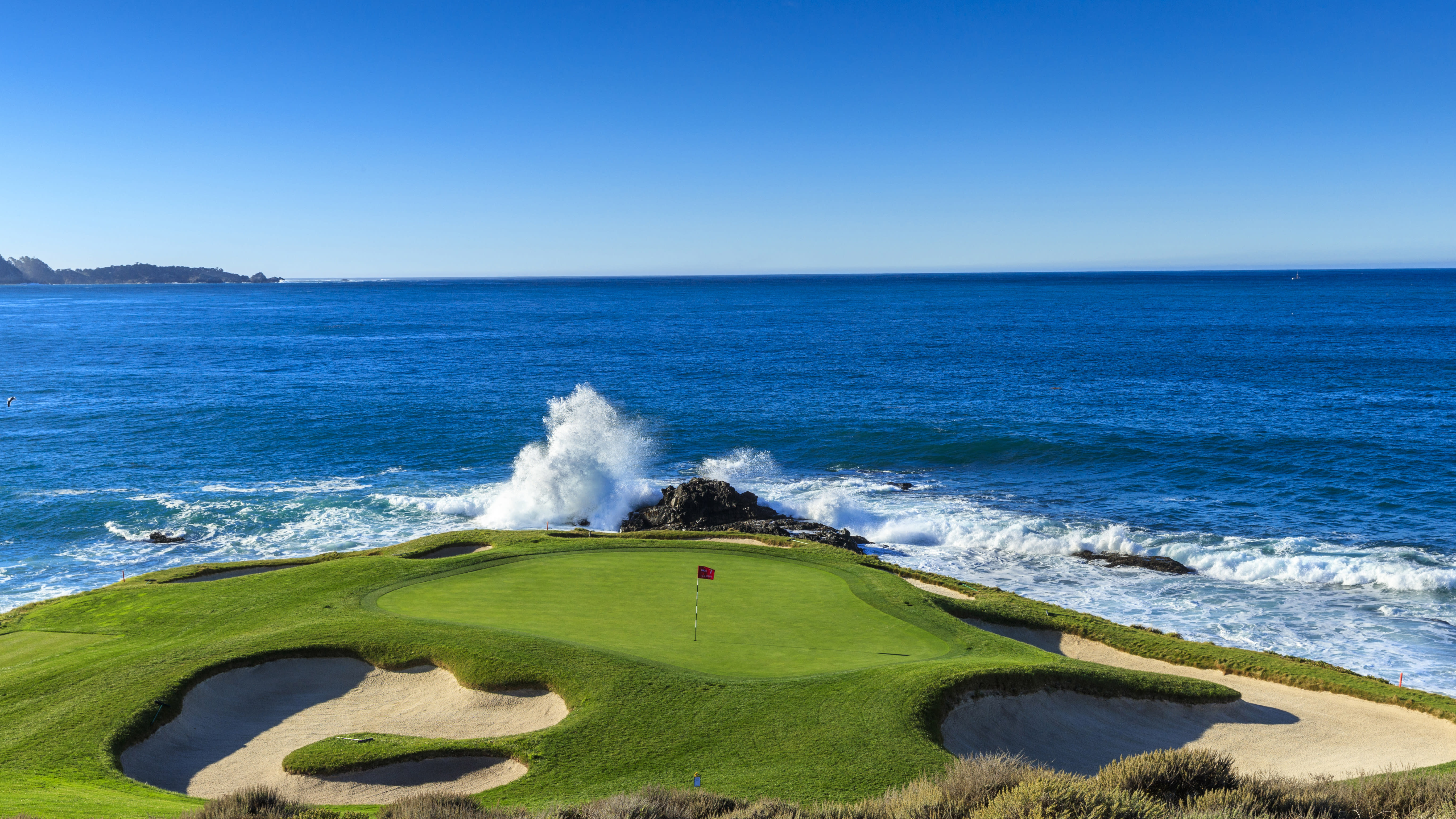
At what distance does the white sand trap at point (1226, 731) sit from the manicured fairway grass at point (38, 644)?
16840 mm

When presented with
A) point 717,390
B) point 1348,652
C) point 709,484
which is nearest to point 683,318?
point 717,390

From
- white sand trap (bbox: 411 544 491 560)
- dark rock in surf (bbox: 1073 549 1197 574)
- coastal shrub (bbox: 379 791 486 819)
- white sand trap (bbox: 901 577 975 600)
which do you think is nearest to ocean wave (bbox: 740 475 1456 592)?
dark rock in surf (bbox: 1073 549 1197 574)

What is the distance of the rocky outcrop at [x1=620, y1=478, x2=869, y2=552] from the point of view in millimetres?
30266

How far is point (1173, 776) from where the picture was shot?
10047 mm

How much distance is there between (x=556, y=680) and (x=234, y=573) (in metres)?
13.8

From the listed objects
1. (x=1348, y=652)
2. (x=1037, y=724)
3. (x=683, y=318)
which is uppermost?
(x=683, y=318)

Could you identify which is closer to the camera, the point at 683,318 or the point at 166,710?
the point at 166,710

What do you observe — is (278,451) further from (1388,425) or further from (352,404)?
(1388,425)

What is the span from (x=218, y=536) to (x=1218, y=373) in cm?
6275

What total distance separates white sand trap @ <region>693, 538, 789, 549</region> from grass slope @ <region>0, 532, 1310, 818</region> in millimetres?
2866

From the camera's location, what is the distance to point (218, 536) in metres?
31.0

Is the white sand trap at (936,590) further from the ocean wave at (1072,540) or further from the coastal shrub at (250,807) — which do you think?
the coastal shrub at (250,807)

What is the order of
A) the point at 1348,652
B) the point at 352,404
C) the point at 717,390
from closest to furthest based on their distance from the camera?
the point at 1348,652 → the point at 352,404 → the point at 717,390

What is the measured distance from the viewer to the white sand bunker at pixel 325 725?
11867 mm
